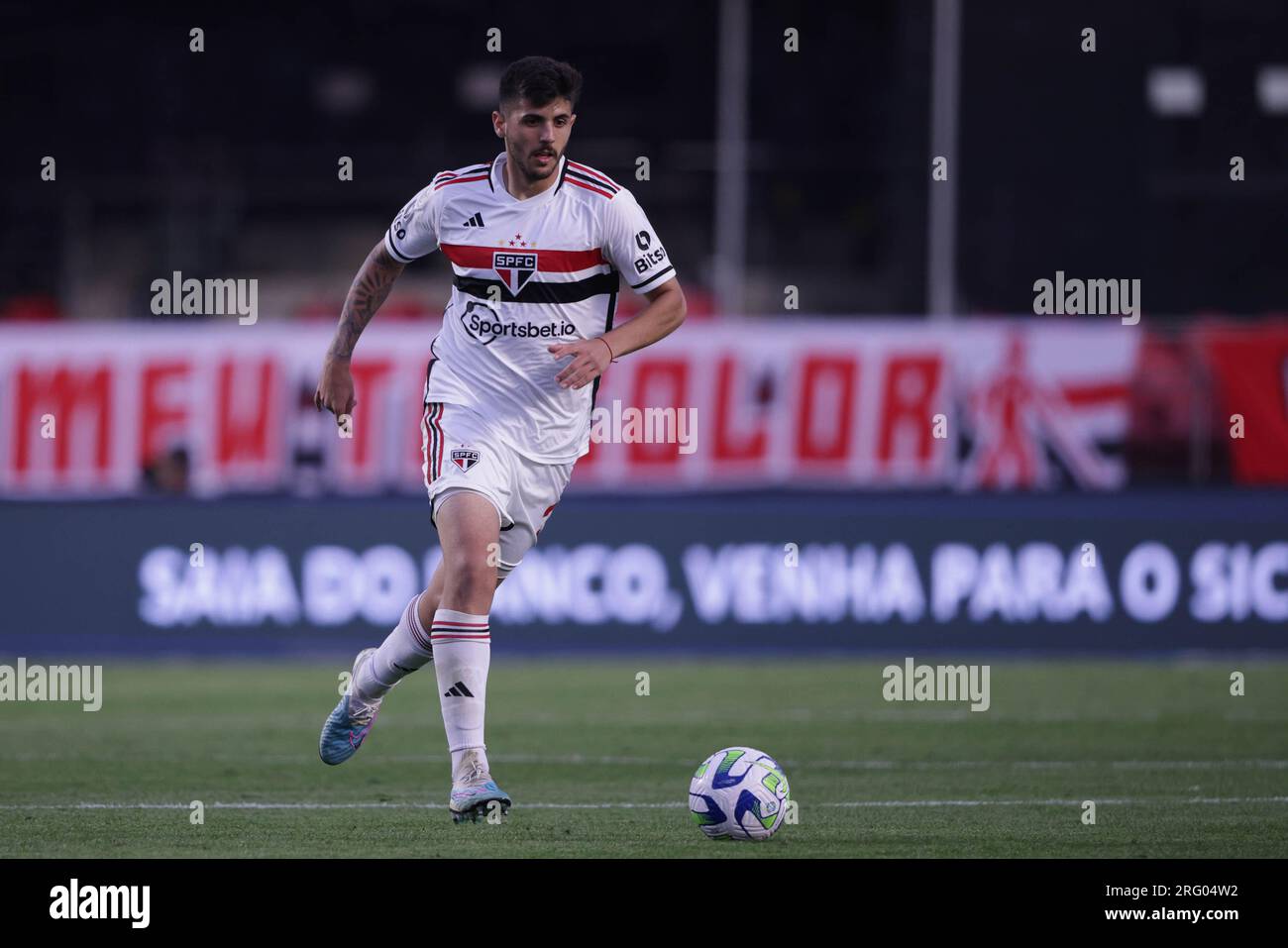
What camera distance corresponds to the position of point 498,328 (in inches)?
299

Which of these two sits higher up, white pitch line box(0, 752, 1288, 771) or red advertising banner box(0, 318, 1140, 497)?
red advertising banner box(0, 318, 1140, 497)

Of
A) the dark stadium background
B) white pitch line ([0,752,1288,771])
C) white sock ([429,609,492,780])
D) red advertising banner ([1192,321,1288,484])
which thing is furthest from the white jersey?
red advertising banner ([1192,321,1288,484])

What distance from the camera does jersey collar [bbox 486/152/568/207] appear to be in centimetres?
757

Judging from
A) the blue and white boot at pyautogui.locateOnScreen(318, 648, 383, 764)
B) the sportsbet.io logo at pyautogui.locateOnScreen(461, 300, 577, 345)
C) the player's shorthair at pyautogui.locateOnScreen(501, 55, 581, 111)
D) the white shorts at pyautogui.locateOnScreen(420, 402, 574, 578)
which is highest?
the player's shorthair at pyautogui.locateOnScreen(501, 55, 581, 111)

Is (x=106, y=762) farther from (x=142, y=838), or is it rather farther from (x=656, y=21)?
(x=656, y=21)

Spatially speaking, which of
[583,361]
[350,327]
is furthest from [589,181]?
[350,327]

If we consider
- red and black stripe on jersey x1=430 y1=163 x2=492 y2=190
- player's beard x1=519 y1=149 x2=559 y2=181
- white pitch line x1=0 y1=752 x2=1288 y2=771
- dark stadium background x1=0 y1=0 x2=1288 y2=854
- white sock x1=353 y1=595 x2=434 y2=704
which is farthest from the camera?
dark stadium background x1=0 y1=0 x2=1288 y2=854

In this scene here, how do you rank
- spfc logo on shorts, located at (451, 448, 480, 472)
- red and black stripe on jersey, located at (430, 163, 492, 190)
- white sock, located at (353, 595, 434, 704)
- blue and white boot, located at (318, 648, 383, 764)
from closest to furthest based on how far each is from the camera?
spfc logo on shorts, located at (451, 448, 480, 472)
red and black stripe on jersey, located at (430, 163, 492, 190)
white sock, located at (353, 595, 434, 704)
blue and white boot, located at (318, 648, 383, 764)

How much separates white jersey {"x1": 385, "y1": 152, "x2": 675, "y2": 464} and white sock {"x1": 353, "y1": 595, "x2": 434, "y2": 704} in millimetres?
768

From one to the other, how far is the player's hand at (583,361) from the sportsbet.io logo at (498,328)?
0.30 m

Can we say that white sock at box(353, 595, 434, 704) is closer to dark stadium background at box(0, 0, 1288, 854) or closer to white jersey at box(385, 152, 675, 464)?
white jersey at box(385, 152, 675, 464)

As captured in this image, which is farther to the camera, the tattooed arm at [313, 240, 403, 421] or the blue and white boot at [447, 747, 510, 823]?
the tattooed arm at [313, 240, 403, 421]

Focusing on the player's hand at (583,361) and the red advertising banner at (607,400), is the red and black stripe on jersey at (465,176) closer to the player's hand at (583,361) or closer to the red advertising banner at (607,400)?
the player's hand at (583,361)

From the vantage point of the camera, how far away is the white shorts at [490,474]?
295 inches
